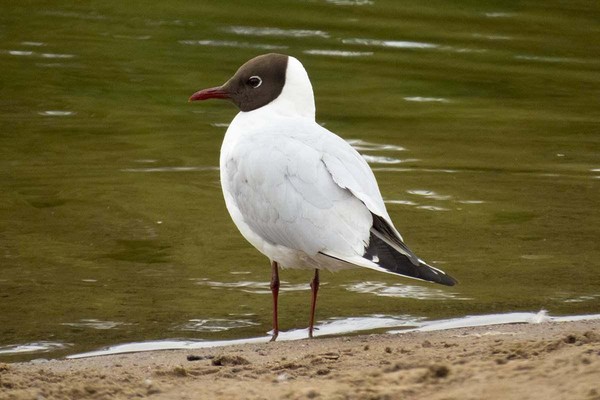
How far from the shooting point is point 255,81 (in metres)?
6.97

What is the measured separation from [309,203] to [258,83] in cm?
112

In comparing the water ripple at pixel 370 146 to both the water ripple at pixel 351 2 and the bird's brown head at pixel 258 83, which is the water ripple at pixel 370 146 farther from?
the water ripple at pixel 351 2

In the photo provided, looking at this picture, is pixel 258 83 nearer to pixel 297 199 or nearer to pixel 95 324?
pixel 297 199

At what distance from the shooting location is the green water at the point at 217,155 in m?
7.01

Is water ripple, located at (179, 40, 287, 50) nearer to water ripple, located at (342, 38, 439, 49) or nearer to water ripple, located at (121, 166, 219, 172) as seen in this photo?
water ripple, located at (342, 38, 439, 49)

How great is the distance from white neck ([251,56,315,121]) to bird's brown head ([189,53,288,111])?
31mm

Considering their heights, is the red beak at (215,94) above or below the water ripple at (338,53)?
above

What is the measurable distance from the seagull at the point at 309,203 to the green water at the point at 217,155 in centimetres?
60

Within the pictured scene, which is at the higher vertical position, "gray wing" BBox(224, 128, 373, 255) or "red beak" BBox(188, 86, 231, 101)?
"red beak" BBox(188, 86, 231, 101)

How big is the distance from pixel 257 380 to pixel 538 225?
392 cm

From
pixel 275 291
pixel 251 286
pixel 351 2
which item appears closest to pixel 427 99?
pixel 351 2

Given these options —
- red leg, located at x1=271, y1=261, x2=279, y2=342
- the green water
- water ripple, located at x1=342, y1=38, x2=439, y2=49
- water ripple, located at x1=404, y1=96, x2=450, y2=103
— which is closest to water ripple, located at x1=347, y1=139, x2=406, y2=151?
the green water

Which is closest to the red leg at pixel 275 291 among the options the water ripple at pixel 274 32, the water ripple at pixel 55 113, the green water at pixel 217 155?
the green water at pixel 217 155

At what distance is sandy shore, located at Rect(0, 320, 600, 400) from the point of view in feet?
14.7
